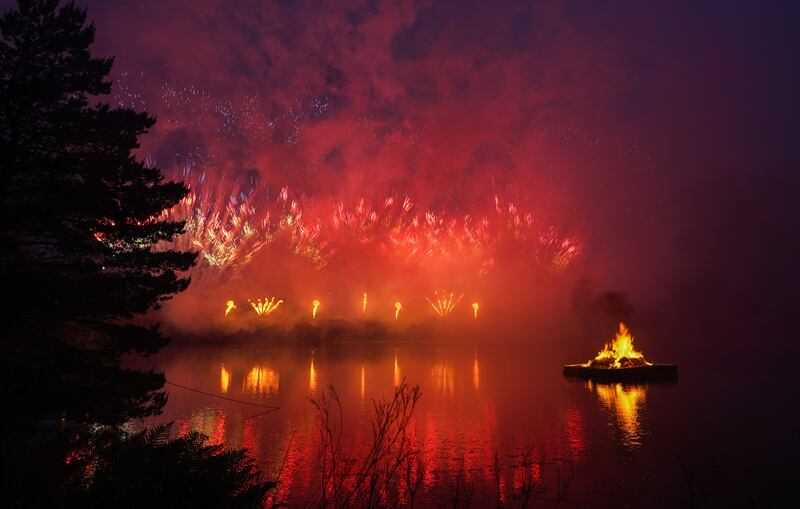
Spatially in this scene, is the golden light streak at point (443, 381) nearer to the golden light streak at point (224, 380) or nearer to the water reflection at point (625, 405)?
the water reflection at point (625, 405)

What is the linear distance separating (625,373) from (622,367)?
1.23m

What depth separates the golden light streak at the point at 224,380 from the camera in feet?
273

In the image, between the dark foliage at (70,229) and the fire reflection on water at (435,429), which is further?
the fire reflection on water at (435,429)

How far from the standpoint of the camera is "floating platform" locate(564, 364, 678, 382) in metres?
85.8

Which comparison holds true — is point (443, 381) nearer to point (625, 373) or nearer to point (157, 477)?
point (625, 373)

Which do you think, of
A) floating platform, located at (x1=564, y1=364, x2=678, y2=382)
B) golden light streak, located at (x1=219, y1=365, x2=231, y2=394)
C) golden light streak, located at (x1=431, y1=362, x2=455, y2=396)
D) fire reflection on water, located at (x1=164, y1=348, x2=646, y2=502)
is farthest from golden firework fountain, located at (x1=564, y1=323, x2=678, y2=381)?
golden light streak, located at (x1=219, y1=365, x2=231, y2=394)

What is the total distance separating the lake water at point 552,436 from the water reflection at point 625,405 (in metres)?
0.18

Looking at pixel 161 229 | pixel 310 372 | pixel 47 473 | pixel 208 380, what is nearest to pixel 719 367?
pixel 310 372

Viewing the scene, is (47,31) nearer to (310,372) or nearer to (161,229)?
(161,229)

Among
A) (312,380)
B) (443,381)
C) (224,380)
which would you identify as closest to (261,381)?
(224,380)

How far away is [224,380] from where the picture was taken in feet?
320

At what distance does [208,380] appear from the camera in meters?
97.7

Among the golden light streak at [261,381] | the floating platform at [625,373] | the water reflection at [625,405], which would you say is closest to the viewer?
the water reflection at [625,405]

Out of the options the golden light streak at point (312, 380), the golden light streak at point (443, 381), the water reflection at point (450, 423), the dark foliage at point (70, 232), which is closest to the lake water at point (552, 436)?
the water reflection at point (450, 423)
